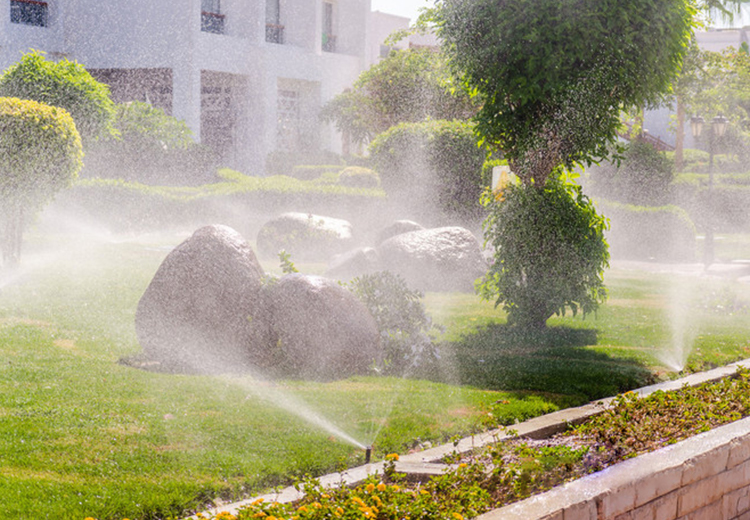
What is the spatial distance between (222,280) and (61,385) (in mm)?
1642

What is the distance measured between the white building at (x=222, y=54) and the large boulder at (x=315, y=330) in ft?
68.3

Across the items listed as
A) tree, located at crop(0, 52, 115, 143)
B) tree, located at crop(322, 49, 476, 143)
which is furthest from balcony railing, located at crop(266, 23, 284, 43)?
tree, located at crop(0, 52, 115, 143)

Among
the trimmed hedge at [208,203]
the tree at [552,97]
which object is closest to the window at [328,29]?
the trimmed hedge at [208,203]

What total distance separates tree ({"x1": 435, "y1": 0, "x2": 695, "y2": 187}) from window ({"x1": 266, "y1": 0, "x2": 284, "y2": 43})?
24.7 metres

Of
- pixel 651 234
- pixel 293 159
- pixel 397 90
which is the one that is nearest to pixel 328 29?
pixel 293 159

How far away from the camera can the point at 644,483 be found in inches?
164

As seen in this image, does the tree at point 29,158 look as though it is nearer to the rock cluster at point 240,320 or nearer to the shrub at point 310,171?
the rock cluster at point 240,320

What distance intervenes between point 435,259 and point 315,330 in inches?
237

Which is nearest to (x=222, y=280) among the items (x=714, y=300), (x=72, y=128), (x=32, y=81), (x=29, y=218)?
(x=72, y=128)

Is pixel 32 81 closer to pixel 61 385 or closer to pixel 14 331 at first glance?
pixel 14 331

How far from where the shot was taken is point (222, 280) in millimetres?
7125

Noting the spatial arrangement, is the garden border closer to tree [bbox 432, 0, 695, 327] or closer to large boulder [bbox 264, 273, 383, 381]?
large boulder [bbox 264, 273, 383, 381]

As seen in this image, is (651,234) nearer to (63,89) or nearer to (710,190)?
(710,190)

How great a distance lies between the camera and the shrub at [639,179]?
28453 mm
